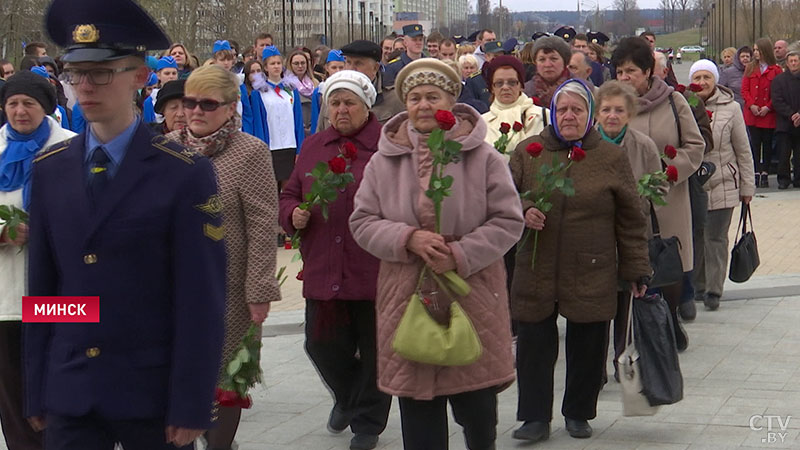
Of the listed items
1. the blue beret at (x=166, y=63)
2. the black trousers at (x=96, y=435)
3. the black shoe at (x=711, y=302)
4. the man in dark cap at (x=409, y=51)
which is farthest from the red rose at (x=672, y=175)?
the blue beret at (x=166, y=63)

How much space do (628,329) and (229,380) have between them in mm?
2629

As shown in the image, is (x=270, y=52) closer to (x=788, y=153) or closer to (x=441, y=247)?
(x=788, y=153)

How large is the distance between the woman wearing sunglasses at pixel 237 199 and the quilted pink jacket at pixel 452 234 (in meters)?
0.66

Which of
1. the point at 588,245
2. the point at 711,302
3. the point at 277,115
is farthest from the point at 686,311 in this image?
the point at 277,115

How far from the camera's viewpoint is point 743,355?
8789 mm

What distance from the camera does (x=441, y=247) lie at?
5332 millimetres

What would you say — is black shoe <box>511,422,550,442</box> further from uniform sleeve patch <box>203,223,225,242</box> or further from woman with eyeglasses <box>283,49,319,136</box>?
woman with eyeglasses <box>283,49,319,136</box>

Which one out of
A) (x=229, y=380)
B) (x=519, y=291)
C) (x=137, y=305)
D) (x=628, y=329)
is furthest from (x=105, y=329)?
→ (x=628, y=329)

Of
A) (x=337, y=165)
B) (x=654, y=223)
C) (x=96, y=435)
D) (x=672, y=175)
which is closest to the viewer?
(x=96, y=435)

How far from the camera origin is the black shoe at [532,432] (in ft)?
22.2

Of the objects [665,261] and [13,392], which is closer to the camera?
[13,392]

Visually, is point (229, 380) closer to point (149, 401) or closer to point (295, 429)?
point (295, 429)

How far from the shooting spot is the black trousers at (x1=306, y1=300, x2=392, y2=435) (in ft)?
22.4

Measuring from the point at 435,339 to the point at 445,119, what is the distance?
843mm
